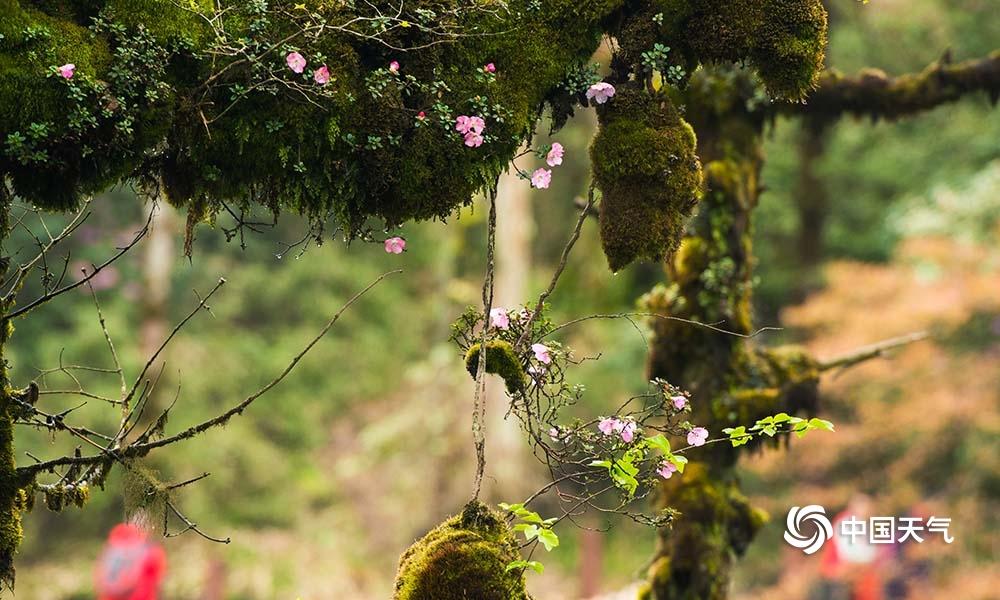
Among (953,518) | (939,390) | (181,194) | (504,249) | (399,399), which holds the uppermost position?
(399,399)

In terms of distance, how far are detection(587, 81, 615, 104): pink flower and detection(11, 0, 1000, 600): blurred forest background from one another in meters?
7.35

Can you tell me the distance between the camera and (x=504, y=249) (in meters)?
11.9

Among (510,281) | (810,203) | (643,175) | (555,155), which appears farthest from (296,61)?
(810,203)

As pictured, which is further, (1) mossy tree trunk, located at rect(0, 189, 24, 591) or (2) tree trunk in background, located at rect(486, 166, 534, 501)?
(2) tree trunk in background, located at rect(486, 166, 534, 501)

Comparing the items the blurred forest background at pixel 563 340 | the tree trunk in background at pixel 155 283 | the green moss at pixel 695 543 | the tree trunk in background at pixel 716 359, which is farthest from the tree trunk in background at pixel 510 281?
the green moss at pixel 695 543

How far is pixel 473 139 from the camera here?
2912 millimetres

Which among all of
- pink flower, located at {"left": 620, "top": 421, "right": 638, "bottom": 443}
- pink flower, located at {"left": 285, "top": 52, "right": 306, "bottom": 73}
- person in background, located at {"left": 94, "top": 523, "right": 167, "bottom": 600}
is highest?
person in background, located at {"left": 94, "top": 523, "right": 167, "bottom": 600}

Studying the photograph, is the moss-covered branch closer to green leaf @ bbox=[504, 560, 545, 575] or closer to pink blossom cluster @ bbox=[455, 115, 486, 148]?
pink blossom cluster @ bbox=[455, 115, 486, 148]

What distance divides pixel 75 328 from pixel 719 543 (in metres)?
11.2

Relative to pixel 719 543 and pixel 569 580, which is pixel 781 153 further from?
pixel 719 543

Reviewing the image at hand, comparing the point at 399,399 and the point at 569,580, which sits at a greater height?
the point at 399,399

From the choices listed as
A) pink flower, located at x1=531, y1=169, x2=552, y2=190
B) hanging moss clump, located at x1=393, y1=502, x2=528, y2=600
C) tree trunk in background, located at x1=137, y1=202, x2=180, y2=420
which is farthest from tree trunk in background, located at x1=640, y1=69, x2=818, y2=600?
tree trunk in background, located at x1=137, y1=202, x2=180, y2=420

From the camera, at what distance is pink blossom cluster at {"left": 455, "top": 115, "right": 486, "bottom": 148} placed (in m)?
2.90

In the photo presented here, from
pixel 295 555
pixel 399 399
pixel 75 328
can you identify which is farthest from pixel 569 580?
pixel 75 328
